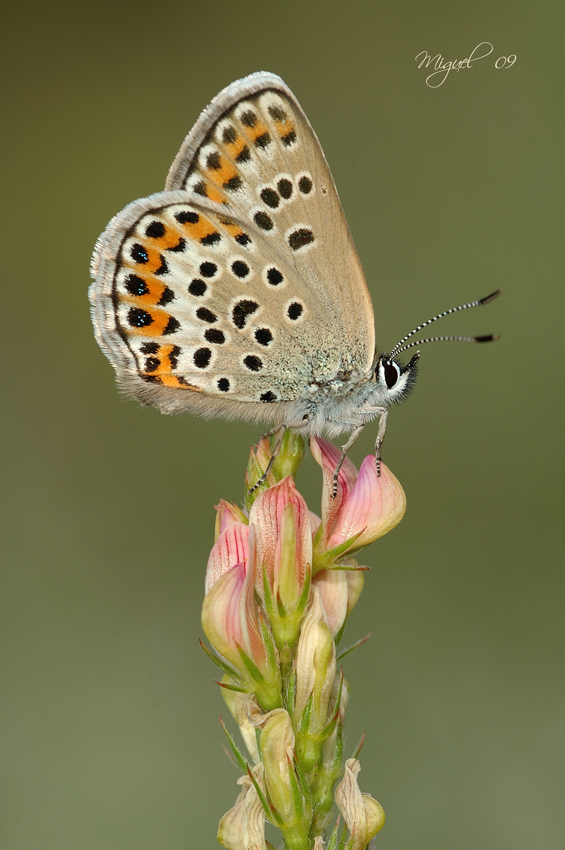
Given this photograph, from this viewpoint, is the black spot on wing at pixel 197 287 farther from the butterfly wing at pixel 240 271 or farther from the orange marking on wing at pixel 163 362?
the orange marking on wing at pixel 163 362

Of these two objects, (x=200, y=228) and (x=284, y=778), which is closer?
(x=284, y=778)

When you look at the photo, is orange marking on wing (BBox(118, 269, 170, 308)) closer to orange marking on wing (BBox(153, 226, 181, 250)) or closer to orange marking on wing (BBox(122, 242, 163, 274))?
orange marking on wing (BBox(122, 242, 163, 274))

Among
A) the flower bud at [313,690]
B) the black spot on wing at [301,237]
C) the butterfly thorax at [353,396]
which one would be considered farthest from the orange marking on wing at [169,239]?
the flower bud at [313,690]

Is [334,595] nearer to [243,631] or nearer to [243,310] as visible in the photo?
[243,631]

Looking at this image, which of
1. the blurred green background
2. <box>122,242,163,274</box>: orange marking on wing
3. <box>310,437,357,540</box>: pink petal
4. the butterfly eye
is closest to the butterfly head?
the butterfly eye

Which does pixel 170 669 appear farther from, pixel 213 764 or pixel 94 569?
pixel 94 569

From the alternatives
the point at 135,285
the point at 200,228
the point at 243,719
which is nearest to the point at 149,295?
the point at 135,285
